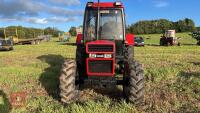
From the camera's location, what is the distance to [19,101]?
811 centimetres

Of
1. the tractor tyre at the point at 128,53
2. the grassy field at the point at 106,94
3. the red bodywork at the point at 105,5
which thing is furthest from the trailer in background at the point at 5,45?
the red bodywork at the point at 105,5

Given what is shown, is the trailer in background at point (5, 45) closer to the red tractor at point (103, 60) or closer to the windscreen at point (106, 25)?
the red tractor at point (103, 60)

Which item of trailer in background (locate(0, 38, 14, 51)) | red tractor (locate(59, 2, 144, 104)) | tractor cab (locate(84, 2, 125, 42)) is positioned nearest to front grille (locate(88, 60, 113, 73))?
red tractor (locate(59, 2, 144, 104))

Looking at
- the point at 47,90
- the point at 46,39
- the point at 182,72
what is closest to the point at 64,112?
the point at 47,90

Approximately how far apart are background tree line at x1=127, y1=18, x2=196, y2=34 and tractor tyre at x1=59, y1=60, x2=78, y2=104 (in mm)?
71870

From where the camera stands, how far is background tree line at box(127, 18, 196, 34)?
82.9 metres

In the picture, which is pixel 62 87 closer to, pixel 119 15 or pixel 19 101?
pixel 19 101

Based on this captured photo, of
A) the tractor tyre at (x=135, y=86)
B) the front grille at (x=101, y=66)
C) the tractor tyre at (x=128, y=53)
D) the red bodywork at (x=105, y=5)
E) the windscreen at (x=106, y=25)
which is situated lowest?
the tractor tyre at (x=135, y=86)

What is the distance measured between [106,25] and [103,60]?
142 centimetres

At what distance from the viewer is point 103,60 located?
8750mm

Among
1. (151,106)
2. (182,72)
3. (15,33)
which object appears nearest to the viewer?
(151,106)

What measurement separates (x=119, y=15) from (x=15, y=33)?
38535 millimetres

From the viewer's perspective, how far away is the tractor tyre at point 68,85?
8539 mm

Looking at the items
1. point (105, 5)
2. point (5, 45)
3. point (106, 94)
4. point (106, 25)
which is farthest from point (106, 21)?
point (5, 45)
